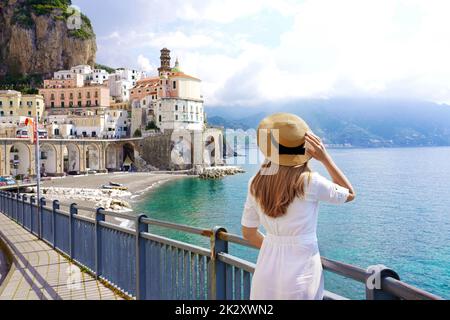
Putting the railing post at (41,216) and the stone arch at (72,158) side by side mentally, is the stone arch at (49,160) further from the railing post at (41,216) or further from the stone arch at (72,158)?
the railing post at (41,216)

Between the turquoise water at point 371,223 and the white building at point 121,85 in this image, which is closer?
the turquoise water at point 371,223

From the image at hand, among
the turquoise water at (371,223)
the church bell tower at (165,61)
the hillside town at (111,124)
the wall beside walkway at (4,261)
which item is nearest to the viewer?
the wall beside walkway at (4,261)

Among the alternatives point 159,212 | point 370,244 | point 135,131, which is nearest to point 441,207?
point 370,244

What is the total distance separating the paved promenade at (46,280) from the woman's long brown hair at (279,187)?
4.21 metres

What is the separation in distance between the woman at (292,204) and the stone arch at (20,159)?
7402 cm

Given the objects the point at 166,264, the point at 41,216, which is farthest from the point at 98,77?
the point at 166,264

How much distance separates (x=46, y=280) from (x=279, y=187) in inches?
237

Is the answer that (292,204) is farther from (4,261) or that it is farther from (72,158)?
(72,158)

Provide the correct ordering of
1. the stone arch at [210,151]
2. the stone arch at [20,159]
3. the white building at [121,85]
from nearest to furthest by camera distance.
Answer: the stone arch at [20,159] → the stone arch at [210,151] → the white building at [121,85]

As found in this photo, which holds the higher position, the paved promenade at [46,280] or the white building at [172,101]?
the white building at [172,101]

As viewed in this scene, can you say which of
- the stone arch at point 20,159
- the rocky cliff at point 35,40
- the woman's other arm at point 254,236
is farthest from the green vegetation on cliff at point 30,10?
the woman's other arm at point 254,236

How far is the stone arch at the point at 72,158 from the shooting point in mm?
77312

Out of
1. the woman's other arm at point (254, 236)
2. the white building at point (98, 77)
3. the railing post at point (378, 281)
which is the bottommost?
the railing post at point (378, 281)
